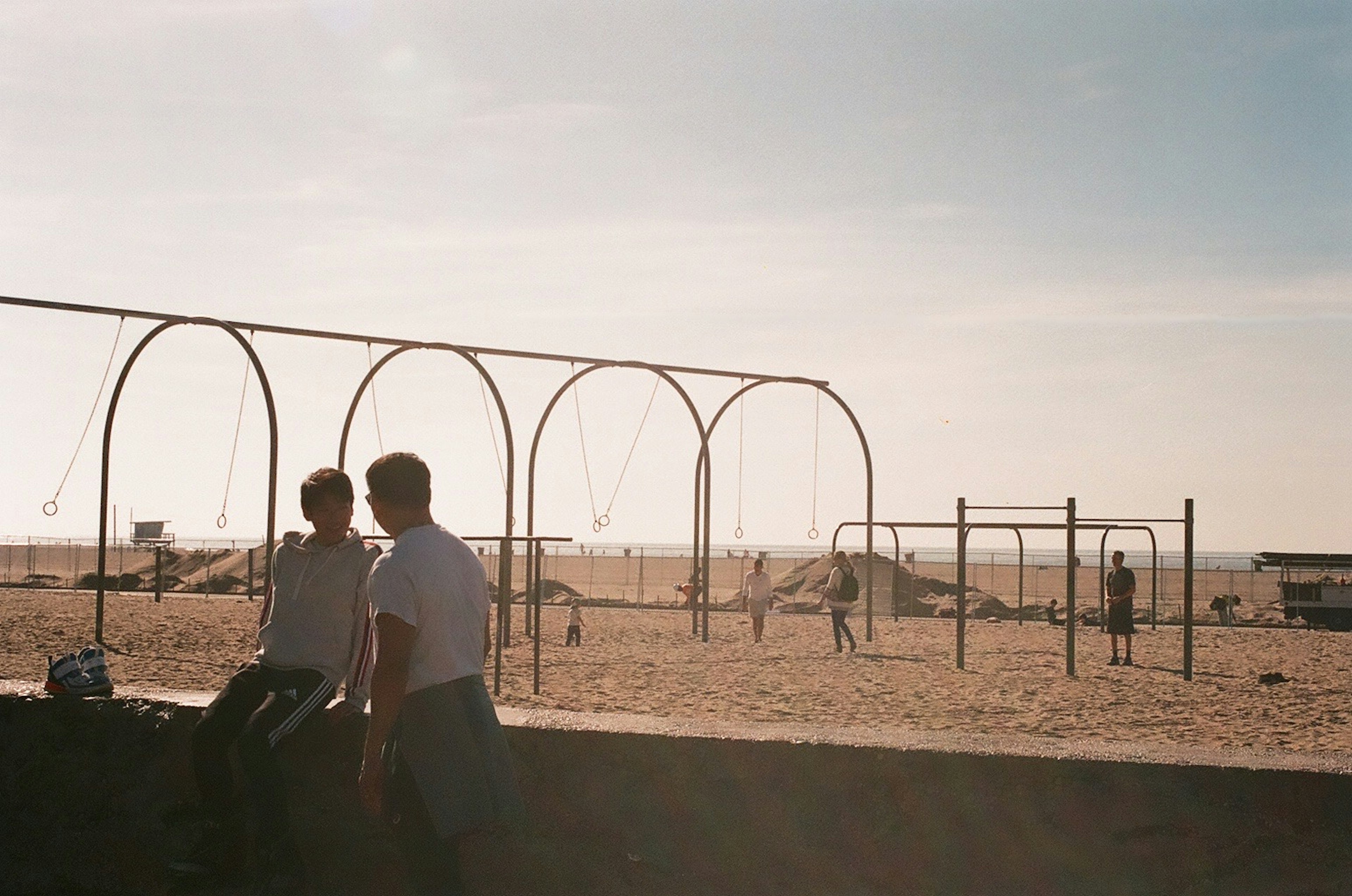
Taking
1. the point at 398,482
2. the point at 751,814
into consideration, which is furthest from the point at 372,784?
the point at 751,814

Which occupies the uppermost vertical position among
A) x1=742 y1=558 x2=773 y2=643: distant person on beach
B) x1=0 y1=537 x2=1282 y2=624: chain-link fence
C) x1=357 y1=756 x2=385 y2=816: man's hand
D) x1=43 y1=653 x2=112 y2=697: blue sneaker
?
x1=43 y1=653 x2=112 y2=697: blue sneaker

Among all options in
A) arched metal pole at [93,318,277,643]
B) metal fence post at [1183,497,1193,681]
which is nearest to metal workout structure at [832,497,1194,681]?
metal fence post at [1183,497,1193,681]

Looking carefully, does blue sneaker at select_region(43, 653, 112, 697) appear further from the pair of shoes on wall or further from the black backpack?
the black backpack

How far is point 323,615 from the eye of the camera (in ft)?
13.3

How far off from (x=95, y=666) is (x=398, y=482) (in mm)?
1841

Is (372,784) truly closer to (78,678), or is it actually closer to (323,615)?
(323,615)

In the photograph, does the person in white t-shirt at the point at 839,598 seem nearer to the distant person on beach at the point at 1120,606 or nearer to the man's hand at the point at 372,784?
the distant person on beach at the point at 1120,606

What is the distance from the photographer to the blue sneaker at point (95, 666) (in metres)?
4.39

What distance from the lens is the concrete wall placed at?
133 inches

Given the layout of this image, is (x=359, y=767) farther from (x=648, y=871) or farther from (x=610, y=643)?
(x=610, y=643)

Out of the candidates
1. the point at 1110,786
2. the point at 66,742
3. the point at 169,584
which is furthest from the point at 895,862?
the point at 169,584

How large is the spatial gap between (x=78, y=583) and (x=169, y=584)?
13.0ft

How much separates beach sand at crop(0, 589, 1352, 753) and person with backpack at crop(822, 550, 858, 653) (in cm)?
36

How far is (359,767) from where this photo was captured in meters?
4.01
